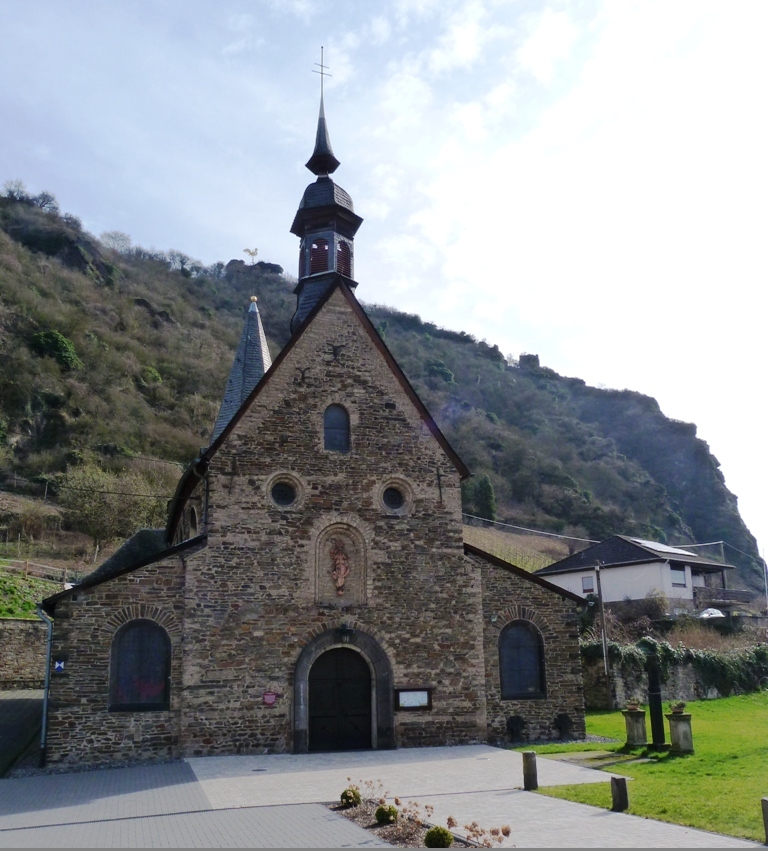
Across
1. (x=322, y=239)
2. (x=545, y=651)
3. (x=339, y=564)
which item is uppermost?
(x=322, y=239)

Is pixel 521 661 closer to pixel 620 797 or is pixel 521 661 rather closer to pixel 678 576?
pixel 620 797

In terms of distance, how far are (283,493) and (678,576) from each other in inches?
1282

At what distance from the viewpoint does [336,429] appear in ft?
66.0

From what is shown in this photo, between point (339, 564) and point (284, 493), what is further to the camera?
point (284, 493)

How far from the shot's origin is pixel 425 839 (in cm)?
922

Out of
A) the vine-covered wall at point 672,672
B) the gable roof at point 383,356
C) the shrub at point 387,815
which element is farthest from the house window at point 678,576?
the shrub at point 387,815

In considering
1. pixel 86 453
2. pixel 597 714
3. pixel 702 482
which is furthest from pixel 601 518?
pixel 597 714

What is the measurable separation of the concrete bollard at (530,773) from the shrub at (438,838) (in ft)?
13.5

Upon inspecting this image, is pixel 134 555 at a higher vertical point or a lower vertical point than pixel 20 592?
higher

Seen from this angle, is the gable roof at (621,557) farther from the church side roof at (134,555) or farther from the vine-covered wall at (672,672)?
the church side roof at (134,555)

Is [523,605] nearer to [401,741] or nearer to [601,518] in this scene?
[401,741]

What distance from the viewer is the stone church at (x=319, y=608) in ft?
55.6

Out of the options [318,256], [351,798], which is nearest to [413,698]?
[351,798]

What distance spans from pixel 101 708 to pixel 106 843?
7202 millimetres
